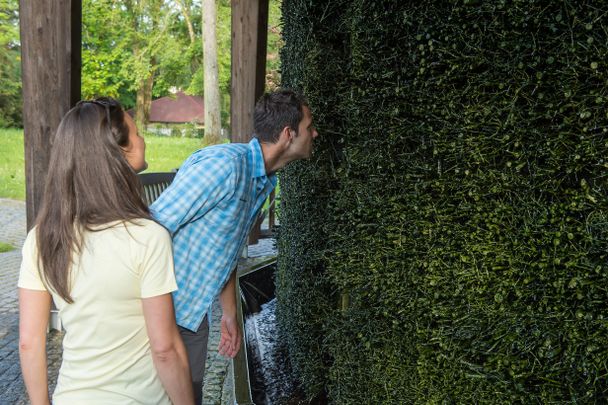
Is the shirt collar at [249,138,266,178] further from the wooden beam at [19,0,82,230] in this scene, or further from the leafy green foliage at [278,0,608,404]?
the wooden beam at [19,0,82,230]

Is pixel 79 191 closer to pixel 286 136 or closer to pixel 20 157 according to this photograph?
pixel 286 136

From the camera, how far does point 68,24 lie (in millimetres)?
5375

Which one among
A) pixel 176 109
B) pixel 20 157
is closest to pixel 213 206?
pixel 20 157

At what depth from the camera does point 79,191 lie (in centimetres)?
175

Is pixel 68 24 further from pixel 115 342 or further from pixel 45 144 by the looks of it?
pixel 115 342

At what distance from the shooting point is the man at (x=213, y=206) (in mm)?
2359

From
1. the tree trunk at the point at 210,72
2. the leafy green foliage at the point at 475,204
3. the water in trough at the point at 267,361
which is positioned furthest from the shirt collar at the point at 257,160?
the tree trunk at the point at 210,72

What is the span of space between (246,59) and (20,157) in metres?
19.7

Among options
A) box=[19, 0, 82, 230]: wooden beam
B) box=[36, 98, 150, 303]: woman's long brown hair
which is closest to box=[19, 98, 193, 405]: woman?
box=[36, 98, 150, 303]: woman's long brown hair

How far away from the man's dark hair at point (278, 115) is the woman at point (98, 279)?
1191 millimetres

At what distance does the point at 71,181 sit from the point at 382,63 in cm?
129

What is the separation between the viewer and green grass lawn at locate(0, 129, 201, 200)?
62.1 ft

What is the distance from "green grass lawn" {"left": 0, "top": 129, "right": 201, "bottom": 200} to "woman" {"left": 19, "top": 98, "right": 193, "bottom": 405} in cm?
1677

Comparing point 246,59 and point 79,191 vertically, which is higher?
point 246,59
